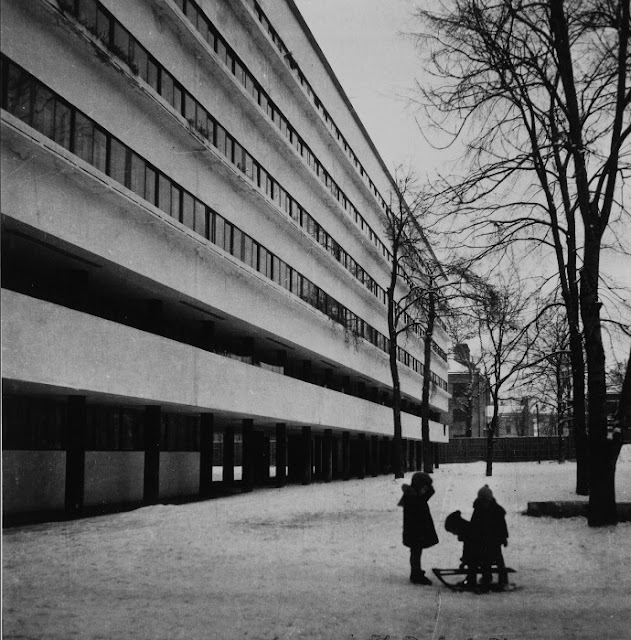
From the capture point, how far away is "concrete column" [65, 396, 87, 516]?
19.0 meters

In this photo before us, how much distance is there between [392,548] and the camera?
1194 cm

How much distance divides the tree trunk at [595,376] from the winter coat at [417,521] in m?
6.65

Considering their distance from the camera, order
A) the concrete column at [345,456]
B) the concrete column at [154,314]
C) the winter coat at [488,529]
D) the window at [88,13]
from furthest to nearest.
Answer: the concrete column at [345,456]
the concrete column at [154,314]
the window at [88,13]
the winter coat at [488,529]

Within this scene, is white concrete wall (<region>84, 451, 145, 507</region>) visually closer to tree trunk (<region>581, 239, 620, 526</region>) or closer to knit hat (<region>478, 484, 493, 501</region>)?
tree trunk (<region>581, 239, 620, 526</region>)

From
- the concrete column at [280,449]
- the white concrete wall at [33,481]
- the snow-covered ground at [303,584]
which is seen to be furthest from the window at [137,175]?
the concrete column at [280,449]

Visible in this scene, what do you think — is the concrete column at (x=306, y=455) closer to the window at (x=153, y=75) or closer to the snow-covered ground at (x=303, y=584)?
the window at (x=153, y=75)

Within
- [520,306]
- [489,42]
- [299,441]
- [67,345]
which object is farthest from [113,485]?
[299,441]

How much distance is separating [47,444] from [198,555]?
1094cm

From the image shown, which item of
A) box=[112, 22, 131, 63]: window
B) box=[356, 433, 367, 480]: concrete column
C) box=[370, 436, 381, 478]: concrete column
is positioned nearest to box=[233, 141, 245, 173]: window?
box=[112, 22, 131, 63]: window

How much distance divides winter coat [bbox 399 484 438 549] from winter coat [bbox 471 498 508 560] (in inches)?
20.1

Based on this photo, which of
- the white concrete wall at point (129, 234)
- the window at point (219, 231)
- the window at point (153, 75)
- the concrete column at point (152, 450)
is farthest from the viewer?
the window at point (219, 231)

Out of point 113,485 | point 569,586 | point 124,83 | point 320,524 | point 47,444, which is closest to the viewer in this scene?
point 569,586

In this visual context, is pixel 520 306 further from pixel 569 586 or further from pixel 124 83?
pixel 124 83

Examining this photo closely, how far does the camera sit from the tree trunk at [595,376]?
1524cm
